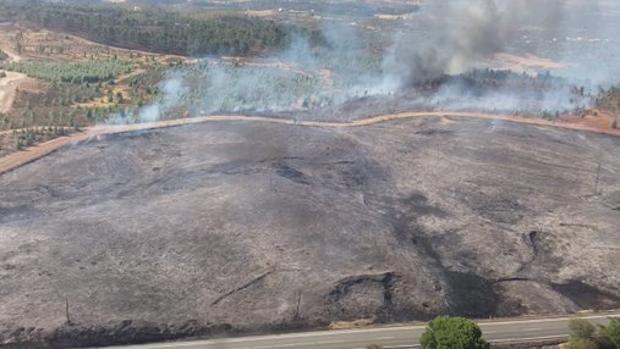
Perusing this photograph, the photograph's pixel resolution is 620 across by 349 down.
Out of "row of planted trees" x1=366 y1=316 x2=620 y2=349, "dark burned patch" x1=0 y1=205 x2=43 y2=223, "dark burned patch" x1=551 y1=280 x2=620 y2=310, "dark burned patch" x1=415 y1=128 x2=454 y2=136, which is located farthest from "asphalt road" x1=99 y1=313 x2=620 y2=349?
"dark burned patch" x1=415 y1=128 x2=454 y2=136

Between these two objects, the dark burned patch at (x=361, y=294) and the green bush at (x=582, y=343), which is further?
the dark burned patch at (x=361, y=294)

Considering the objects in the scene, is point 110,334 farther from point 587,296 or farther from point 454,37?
point 454,37

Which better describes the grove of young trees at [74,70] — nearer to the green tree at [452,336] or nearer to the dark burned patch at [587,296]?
the dark burned patch at [587,296]

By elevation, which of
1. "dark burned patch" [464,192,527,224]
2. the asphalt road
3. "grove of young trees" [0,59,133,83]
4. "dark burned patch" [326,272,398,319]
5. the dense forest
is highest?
the dense forest

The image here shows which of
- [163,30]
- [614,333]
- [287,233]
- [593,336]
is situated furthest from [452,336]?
[163,30]

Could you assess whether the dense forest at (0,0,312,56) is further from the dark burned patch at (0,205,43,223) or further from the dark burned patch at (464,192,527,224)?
the dark burned patch at (0,205,43,223)

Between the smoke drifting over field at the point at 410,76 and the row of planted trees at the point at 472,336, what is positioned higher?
the smoke drifting over field at the point at 410,76

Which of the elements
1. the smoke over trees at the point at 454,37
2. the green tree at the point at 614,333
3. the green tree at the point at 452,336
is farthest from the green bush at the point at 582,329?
the smoke over trees at the point at 454,37
